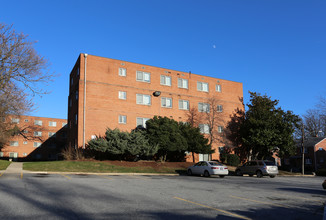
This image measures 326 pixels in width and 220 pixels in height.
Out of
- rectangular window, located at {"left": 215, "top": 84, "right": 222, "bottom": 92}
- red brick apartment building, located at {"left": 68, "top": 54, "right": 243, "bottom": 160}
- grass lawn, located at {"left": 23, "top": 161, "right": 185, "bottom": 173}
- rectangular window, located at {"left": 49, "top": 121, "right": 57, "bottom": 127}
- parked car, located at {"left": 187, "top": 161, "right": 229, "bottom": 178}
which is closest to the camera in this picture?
grass lawn, located at {"left": 23, "top": 161, "right": 185, "bottom": 173}

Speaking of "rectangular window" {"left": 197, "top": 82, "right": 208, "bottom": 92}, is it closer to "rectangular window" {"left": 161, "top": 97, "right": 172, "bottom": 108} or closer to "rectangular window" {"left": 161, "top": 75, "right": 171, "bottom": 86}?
"rectangular window" {"left": 161, "top": 75, "right": 171, "bottom": 86}

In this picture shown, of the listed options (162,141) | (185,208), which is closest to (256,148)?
(162,141)

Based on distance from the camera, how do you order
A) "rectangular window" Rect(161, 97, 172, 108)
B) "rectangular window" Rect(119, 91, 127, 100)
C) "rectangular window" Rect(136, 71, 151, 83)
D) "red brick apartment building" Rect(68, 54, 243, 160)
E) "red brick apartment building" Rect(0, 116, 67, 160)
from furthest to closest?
1. "red brick apartment building" Rect(0, 116, 67, 160)
2. "rectangular window" Rect(161, 97, 172, 108)
3. "rectangular window" Rect(136, 71, 151, 83)
4. "rectangular window" Rect(119, 91, 127, 100)
5. "red brick apartment building" Rect(68, 54, 243, 160)

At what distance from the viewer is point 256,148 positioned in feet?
134

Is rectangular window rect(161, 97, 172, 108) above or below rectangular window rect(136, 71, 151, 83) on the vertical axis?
below

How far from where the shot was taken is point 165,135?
Answer: 30.6 metres

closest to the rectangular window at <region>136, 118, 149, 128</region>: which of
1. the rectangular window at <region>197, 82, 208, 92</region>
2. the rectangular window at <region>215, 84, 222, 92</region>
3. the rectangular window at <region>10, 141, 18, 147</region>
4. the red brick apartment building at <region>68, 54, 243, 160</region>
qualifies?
the red brick apartment building at <region>68, 54, 243, 160</region>

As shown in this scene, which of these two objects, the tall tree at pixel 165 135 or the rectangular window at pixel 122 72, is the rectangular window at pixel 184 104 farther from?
the rectangular window at pixel 122 72

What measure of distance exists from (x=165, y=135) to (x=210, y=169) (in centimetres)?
842

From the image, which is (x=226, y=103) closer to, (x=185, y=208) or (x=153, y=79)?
(x=153, y=79)

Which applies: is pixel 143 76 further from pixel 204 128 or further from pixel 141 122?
pixel 204 128

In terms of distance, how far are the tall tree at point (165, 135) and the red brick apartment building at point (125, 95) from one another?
4.25 m

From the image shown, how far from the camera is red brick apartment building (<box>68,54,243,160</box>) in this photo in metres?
32.2

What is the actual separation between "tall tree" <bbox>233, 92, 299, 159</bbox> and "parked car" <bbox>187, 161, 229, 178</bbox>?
16.0 metres
